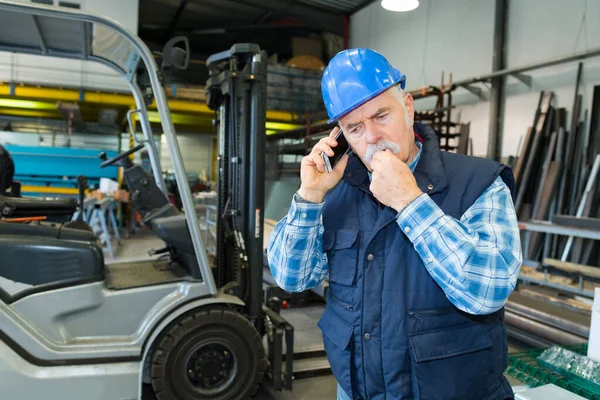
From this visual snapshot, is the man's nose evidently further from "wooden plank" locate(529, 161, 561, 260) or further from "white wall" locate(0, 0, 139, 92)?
"white wall" locate(0, 0, 139, 92)

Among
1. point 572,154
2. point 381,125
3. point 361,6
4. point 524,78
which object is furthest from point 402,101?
point 361,6

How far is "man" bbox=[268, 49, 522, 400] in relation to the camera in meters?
1.13

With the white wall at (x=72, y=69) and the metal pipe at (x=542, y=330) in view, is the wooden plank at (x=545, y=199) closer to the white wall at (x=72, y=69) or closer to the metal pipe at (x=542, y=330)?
the metal pipe at (x=542, y=330)

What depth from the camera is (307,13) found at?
11.8 metres

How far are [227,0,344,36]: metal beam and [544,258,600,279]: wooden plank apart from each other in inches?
346

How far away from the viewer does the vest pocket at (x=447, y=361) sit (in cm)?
119

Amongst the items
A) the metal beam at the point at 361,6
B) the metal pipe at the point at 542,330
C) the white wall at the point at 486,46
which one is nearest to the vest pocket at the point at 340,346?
the metal pipe at the point at 542,330

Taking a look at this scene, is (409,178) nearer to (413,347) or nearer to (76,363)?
(413,347)

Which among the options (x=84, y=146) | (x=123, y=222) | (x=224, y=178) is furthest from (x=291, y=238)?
(x=84, y=146)

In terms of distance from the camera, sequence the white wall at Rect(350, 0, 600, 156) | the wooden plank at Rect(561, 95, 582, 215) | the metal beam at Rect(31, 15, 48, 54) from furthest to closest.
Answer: the white wall at Rect(350, 0, 600, 156) < the wooden plank at Rect(561, 95, 582, 215) < the metal beam at Rect(31, 15, 48, 54)

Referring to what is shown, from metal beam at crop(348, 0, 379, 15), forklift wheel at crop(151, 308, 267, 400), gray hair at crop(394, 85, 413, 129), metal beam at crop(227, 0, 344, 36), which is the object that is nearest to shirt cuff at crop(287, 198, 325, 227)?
gray hair at crop(394, 85, 413, 129)

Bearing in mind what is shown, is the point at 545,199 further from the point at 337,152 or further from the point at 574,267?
the point at 337,152

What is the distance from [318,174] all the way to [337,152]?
138 mm

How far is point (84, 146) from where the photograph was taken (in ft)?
43.9
